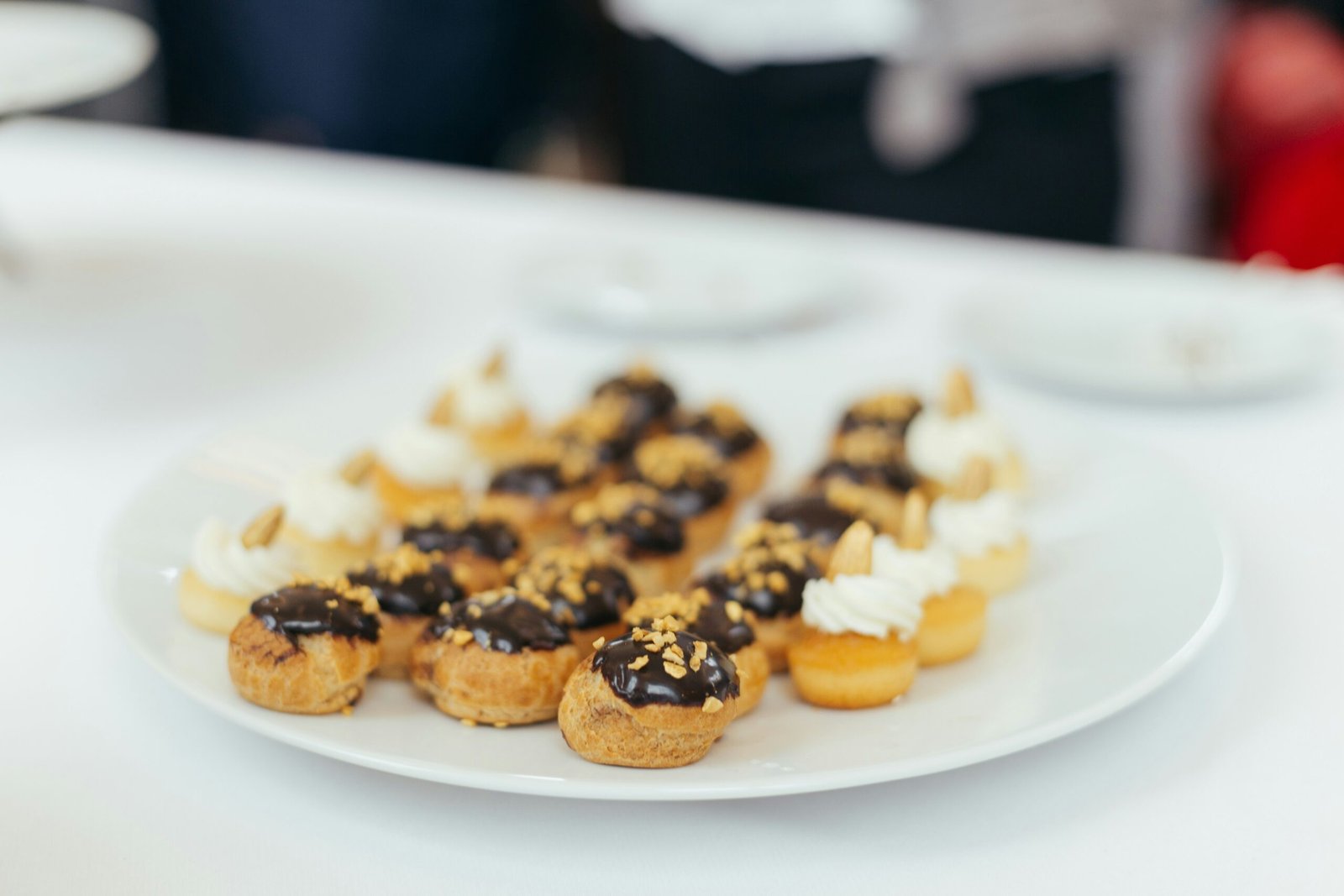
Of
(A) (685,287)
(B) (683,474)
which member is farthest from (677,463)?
(A) (685,287)

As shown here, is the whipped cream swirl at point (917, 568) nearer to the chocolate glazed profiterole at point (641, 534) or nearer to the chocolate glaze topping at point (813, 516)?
the chocolate glaze topping at point (813, 516)

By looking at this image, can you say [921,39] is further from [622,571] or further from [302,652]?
[302,652]

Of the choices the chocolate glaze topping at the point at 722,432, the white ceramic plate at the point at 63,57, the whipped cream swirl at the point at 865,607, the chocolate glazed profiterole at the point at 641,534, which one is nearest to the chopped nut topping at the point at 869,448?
the chocolate glaze topping at the point at 722,432

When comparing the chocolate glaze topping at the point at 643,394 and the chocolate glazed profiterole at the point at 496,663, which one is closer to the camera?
the chocolate glazed profiterole at the point at 496,663

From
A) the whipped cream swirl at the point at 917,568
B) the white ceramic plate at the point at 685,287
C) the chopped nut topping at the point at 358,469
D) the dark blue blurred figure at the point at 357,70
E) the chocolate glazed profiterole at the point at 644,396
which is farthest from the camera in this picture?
the dark blue blurred figure at the point at 357,70

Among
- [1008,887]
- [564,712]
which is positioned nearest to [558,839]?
[564,712]

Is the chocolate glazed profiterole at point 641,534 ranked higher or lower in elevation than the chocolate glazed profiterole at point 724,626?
higher
